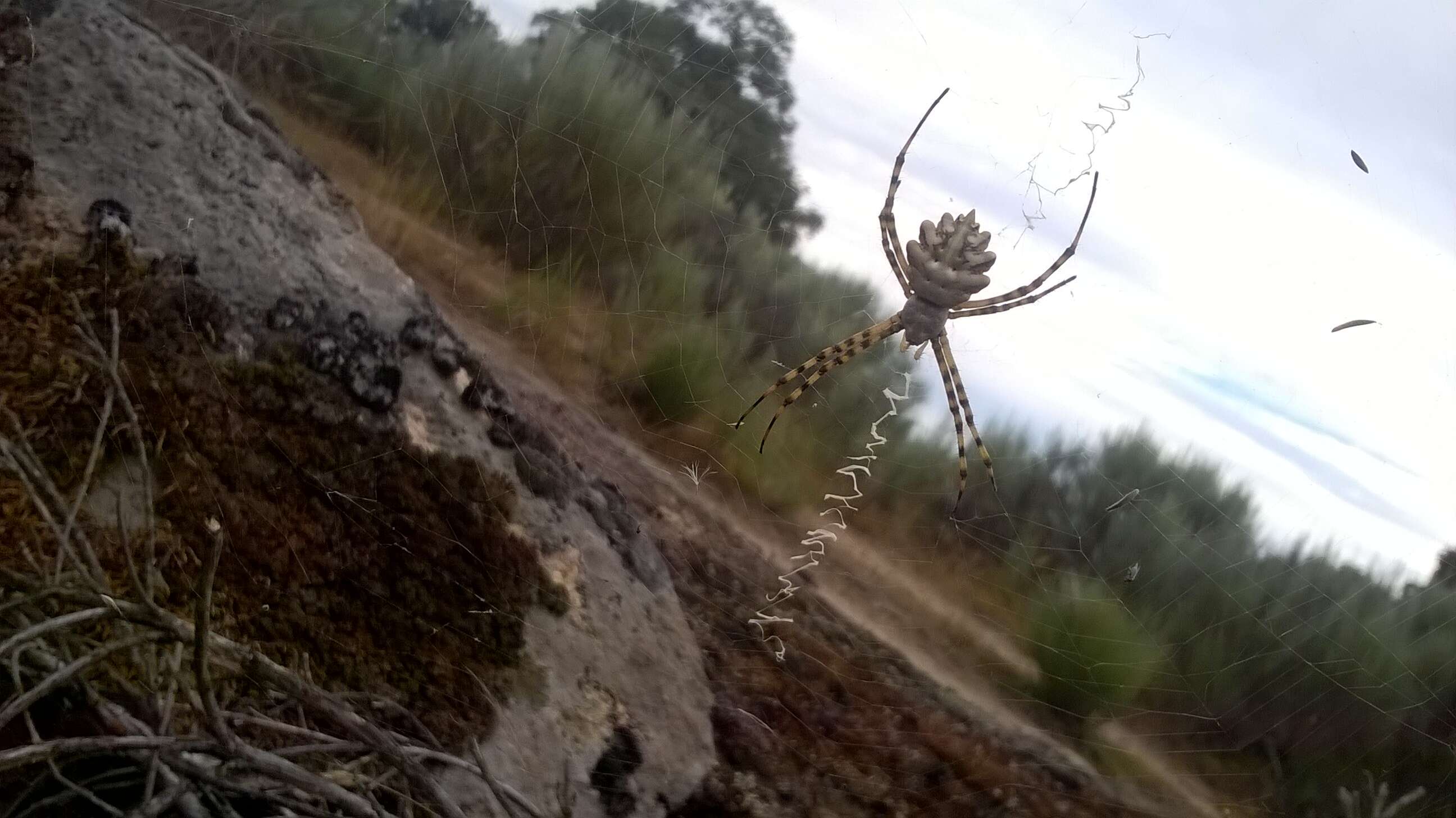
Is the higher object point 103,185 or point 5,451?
point 103,185

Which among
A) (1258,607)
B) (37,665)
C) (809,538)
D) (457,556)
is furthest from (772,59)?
(37,665)

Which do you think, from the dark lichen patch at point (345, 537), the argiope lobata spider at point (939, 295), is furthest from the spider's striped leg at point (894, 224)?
the dark lichen patch at point (345, 537)

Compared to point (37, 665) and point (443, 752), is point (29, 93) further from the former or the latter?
point (443, 752)

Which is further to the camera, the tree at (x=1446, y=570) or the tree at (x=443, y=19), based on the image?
the tree at (x=443, y=19)

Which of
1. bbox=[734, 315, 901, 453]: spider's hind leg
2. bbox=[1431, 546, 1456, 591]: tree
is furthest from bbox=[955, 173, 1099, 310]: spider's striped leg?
bbox=[1431, 546, 1456, 591]: tree

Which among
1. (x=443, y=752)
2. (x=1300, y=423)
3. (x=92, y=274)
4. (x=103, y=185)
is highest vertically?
(x=1300, y=423)

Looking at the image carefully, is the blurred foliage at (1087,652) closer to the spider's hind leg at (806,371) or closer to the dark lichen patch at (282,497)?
the spider's hind leg at (806,371)
